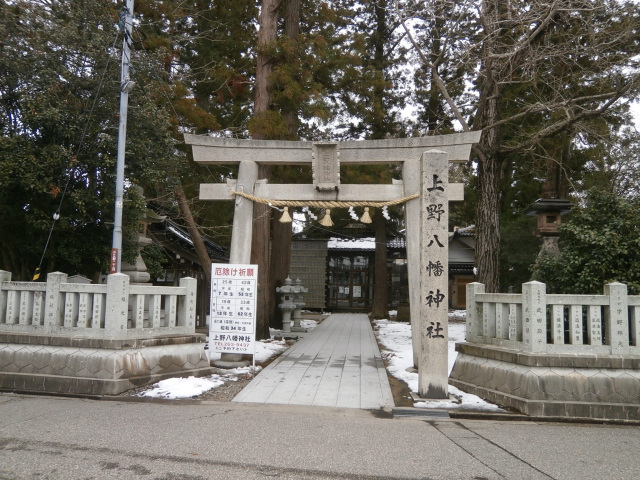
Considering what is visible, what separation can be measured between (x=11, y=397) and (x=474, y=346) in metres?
7.24

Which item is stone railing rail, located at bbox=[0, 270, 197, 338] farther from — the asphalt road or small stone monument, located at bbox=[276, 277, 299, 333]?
small stone monument, located at bbox=[276, 277, 299, 333]

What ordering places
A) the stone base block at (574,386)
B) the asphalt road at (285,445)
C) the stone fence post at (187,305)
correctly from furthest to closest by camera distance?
the stone fence post at (187,305) → the stone base block at (574,386) → the asphalt road at (285,445)

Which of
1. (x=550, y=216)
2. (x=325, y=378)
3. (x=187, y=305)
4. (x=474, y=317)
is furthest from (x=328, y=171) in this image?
(x=550, y=216)

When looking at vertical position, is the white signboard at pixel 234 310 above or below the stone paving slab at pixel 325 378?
above

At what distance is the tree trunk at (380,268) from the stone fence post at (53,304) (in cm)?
1758

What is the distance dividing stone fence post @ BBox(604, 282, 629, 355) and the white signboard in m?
5.81

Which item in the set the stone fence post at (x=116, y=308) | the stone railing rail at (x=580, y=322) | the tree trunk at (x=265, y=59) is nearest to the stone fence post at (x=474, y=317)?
the stone railing rail at (x=580, y=322)

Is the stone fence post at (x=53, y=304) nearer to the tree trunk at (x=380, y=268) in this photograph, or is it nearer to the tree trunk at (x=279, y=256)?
the tree trunk at (x=279, y=256)

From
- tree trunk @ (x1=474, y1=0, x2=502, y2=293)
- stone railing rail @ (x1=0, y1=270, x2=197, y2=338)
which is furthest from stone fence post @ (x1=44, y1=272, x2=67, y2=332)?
tree trunk @ (x1=474, y1=0, x2=502, y2=293)

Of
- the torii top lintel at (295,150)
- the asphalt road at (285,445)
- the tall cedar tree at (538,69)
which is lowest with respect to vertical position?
the asphalt road at (285,445)

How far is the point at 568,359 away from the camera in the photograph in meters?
6.39

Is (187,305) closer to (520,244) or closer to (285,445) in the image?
(285,445)

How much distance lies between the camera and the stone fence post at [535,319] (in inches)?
257

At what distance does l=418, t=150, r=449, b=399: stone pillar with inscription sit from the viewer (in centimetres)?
703
